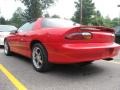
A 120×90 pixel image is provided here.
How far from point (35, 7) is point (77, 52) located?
5340 centimetres

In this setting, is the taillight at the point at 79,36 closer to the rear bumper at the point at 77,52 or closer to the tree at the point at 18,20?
the rear bumper at the point at 77,52

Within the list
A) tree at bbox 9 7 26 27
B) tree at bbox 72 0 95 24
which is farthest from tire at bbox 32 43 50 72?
tree at bbox 72 0 95 24

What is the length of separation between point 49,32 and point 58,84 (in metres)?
1.30

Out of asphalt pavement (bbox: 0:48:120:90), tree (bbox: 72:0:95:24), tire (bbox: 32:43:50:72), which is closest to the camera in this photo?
asphalt pavement (bbox: 0:48:120:90)

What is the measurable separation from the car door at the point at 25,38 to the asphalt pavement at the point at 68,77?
1.37 ft

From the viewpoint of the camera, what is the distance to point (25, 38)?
7234 mm

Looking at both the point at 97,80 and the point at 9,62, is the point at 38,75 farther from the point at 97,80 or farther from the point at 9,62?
the point at 9,62

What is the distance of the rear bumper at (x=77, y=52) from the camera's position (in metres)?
5.56

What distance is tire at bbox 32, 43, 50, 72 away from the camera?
6.19 m

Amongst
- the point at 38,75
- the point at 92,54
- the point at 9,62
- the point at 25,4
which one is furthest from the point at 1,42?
the point at 25,4

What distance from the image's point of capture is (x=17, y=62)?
7.93 m

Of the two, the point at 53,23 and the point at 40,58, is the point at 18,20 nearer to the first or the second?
the point at 53,23

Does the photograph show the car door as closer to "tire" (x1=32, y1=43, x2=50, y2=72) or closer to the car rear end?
"tire" (x1=32, y1=43, x2=50, y2=72)

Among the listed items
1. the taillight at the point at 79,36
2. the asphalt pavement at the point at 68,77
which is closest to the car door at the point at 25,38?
the asphalt pavement at the point at 68,77
